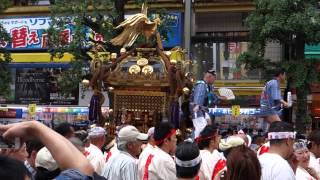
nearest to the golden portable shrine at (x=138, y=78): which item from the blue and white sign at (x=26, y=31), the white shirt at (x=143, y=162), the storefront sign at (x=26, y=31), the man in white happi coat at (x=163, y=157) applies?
the white shirt at (x=143, y=162)

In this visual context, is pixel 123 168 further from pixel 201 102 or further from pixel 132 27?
pixel 132 27

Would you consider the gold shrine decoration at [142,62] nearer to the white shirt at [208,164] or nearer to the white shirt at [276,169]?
the white shirt at [208,164]

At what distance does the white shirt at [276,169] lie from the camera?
415 cm

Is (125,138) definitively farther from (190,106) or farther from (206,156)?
(190,106)

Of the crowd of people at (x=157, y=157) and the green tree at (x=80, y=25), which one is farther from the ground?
the green tree at (x=80, y=25)

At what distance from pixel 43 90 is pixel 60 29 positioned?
750 centimetres

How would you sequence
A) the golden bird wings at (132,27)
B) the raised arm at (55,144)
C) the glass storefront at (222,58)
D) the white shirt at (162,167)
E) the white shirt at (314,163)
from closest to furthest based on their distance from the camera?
the raised arm at (55,144) < the white shirt at (162,167) < the white shirt at (314,163) < the golden bird wings at (132,27) < the glass storefront at (222,58)

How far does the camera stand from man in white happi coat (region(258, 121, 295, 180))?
4168 mm

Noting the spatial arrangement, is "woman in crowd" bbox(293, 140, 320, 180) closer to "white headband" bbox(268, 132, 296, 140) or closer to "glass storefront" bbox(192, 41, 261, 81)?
"white headband" bbox(268, 132, 296, 140)

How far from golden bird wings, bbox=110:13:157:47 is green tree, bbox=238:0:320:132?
403 centimetres

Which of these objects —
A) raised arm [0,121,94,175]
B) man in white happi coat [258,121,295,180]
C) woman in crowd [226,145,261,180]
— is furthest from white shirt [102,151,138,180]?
raised arm [0,121,94,175]

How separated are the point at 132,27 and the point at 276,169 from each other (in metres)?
6.02

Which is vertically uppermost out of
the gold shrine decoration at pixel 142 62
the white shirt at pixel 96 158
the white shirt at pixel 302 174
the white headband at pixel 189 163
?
the gold shrine decoration at pixel 142 62

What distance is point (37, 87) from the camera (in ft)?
69.0
